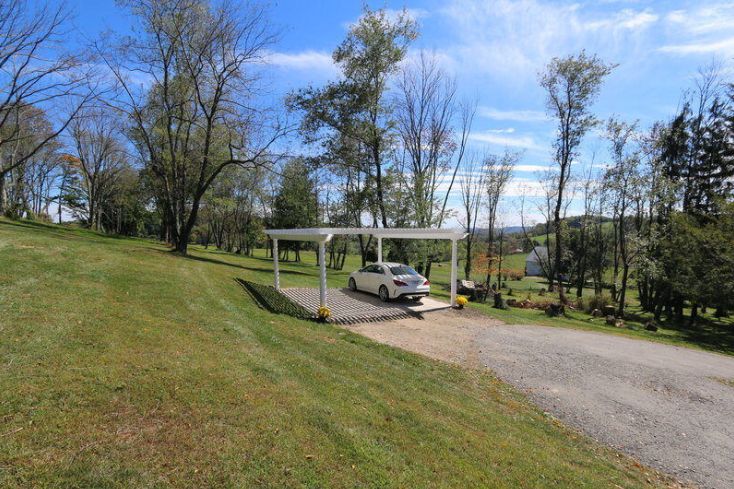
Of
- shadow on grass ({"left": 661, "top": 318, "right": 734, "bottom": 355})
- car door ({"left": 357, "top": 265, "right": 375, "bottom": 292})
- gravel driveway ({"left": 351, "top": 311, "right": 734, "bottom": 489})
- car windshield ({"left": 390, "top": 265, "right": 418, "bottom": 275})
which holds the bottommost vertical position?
shadow on grass ({"left": 661, "top": 318, "right": 734, "bottom": 355})

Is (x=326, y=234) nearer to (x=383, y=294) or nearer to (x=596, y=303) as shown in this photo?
(x=383, y=294)

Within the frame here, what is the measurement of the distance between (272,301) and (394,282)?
4771 mm

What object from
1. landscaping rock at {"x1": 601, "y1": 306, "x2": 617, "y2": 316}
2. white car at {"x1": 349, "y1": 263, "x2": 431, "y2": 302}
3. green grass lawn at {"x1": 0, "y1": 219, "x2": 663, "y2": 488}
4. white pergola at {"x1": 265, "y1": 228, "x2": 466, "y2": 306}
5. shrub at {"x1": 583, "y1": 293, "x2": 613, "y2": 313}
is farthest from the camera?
shrub at {"x1": 583, "y1": 293, "x2": 613, "y2": 313}

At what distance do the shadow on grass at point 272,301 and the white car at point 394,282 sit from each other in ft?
12.4

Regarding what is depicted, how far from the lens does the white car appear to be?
14.6 m

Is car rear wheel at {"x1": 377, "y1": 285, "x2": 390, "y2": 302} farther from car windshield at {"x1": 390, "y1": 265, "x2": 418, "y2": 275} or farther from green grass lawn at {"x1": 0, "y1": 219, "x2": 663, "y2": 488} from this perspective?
green grass lawn at {"x1": 0, "y1": 219, "x2": 663, "y2": 488}

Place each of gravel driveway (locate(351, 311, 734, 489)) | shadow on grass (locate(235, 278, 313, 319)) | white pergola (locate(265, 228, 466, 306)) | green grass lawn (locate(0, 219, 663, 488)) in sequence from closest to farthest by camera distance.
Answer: green grass lawn (locate(0, 219, 663, 488)) → gravel driveway (locate(351, 311, 734, 489)) → shadow on grass (locate(235, 278, 313, 319)) → white pergola (locate(265, 228, 466, 306))

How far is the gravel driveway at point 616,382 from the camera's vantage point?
5.68 metres

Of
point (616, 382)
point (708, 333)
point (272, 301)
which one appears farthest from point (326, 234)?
point (708, 333)

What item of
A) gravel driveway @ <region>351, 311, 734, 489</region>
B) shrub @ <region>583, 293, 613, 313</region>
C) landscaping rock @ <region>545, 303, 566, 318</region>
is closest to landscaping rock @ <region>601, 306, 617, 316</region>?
shrub @ <region>583, 293, 613, 313</region>

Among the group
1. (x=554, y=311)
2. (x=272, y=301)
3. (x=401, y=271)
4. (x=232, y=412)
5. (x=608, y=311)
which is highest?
(x=401, y=271)

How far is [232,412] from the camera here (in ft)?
12.8

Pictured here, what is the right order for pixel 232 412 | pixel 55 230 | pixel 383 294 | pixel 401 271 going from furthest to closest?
pixel 55 230
pixel 383 294
pixel 401 271
pixel 232 412

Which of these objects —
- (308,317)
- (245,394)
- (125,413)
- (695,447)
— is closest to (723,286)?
(695,447)
